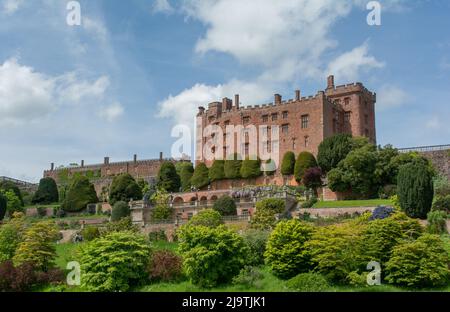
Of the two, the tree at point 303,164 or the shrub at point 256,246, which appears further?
the tree at point 303,164

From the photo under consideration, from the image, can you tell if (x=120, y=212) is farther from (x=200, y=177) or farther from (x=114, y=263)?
(x=114, y=263)

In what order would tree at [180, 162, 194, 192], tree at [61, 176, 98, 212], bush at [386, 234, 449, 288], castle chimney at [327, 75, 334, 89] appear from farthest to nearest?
1. castle chimney at [327, 75, 334, 89]
2. tree at [180, 162, 194, 192]
3. tree at [61, 176, 98, 212]
4. bush at [386, 234, 449, 288]

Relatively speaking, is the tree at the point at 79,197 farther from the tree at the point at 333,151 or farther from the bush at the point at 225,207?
the tree at the point at 333,151

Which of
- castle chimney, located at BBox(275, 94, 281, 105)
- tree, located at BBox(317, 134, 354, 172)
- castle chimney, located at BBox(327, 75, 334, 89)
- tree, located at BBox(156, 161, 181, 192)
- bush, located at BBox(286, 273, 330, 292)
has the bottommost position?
bush, located at BBox(286, 273, 330, 292)

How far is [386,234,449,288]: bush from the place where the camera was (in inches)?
1069

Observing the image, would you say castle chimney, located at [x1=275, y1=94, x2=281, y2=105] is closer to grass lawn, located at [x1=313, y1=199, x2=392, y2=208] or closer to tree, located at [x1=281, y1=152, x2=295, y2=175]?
tree, located at [x1=281, y1=152, x2=295, y2=175]

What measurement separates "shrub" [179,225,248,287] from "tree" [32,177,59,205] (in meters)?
46.6

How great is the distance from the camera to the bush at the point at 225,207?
149 ft

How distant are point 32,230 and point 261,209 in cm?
1625

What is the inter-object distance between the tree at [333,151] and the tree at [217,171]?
11599 millimetres

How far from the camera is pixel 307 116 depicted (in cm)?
6272

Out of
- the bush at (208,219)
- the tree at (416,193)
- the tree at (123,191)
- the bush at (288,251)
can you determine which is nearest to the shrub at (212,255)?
the bush at (288,251)

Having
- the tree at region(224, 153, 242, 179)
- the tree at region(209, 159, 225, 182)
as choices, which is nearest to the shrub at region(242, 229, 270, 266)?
the tree at region(224, 153, 242, 179)
